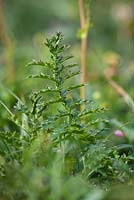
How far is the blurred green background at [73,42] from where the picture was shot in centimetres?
255

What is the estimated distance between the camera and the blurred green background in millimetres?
2547

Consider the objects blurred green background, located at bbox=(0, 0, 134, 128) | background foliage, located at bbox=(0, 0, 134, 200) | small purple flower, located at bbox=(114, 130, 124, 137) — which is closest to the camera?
background foliage, located at bbox=(0, 0, 134, 200)

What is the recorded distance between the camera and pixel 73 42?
154 inches

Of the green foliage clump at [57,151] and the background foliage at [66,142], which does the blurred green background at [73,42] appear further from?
the green foliage clump at [57,151]

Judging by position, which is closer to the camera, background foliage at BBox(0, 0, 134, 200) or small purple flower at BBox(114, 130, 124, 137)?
background foliage at BBox(0, 0, 134, 200)

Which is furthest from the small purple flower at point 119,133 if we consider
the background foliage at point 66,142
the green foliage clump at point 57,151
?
the green foliage clump at point 57,151

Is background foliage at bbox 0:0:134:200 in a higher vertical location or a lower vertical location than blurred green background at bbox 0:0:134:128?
lower

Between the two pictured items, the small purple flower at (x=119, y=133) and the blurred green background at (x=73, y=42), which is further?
the blurred green background at (x=73, y=42)

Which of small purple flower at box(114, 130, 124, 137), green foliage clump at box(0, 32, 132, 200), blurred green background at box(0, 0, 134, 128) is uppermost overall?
blurred green background at box(0, 0, 134, 128)

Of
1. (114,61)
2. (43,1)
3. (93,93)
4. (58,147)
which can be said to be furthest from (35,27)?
(58,147)

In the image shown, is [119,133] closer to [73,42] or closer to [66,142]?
[66,142]

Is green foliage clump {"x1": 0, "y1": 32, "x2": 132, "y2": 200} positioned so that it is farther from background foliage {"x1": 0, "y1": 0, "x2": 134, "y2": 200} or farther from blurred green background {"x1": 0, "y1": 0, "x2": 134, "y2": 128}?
blurred green background {"x1": 0, "y1": 0, "x2": 134, "y2": 128}

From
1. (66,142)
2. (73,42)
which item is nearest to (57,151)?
(66,142)

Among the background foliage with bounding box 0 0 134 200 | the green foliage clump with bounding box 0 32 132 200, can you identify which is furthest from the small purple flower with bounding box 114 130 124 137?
the green foliage clump with bounding box 0 32 132 200
